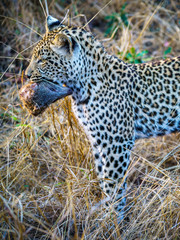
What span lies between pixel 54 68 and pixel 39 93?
0.31 metres

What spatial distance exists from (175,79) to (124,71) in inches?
26.6

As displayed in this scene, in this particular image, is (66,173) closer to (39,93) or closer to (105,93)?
(105,93)

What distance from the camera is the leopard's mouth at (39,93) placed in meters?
3.33

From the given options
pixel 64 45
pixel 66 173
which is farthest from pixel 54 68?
pixel 66 173

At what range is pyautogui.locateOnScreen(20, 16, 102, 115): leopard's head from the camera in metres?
3.35

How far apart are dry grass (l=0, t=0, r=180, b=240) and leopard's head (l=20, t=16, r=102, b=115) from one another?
18.1 inches

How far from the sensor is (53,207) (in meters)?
3.75

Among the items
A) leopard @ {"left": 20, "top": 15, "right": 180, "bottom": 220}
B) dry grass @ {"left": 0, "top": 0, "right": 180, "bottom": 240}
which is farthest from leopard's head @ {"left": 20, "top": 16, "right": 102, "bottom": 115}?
dry grass @ {"left": 0, "top": 0, "right": 180, "bottom": 240}

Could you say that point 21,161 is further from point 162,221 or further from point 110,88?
point 162,221

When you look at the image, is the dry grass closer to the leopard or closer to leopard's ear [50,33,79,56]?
the leopard

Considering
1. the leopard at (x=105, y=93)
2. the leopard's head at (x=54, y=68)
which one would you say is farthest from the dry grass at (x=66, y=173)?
the leopard's head at (x=54, y=68)

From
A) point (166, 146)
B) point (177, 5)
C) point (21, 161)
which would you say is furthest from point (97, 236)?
point (177, 5)

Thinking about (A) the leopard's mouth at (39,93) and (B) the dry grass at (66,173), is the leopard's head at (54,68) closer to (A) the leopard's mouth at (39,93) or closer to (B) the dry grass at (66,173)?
(A) the leopard's mouth at (39,93)

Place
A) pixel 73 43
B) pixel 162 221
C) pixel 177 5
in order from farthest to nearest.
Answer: pixel 177 5, pixel 73 43, pixel 162 221
